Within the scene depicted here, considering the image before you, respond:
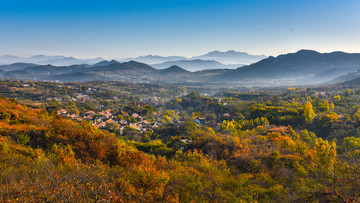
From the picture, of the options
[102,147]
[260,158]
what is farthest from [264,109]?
[102,147]

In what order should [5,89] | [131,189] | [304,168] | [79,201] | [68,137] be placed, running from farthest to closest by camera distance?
[5,89]
[68,137]
[304,168]
[131,189]
[79,201]

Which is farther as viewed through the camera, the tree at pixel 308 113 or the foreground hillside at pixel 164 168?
the tree at pixel 308 113

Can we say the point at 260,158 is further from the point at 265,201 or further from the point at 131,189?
the point at 131,189

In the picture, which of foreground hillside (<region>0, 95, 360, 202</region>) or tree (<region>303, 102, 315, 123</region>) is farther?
tree (<region>303, 102, 315, 123</region>)

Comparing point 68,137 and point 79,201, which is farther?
point 68,137

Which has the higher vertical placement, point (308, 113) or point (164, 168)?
point (308, 113)

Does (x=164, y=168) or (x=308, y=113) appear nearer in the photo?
(x=164, y=168)

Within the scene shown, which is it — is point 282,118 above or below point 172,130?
above

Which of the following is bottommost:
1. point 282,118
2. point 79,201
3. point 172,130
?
point 172,130

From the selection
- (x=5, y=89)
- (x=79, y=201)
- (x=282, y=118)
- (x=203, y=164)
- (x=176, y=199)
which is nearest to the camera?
(x=79, y=201)

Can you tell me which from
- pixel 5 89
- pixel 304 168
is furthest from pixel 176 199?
pixel 5 89
